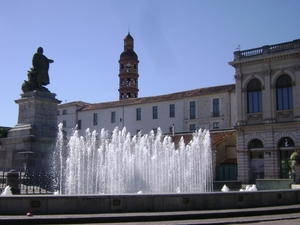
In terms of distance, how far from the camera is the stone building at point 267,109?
127 feet

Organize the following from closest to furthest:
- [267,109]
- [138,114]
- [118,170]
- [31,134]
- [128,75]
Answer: [31,134] < [118,170] < [267,109] < [138,114] < [128,75]

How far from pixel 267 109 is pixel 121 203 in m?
31.1

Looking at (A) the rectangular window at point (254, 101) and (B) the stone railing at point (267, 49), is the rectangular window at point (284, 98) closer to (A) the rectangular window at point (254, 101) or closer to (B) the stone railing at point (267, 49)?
(A) the rectangular window at point (254, 101)

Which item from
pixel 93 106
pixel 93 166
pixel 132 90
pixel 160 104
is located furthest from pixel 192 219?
pixel 132 90

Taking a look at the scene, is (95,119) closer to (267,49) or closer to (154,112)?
(154,112)

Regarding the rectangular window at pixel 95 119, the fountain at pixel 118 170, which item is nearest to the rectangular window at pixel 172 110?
the rectangular window at pixel 95 119

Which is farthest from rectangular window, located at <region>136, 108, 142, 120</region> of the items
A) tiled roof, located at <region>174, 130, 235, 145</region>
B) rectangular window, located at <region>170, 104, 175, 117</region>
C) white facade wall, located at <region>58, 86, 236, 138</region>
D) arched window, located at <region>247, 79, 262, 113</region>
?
arched window, located at <region>247, 79, 262, 113</region>

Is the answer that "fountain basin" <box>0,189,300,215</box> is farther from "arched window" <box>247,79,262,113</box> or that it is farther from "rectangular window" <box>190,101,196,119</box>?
"rectangular window" <box>190,101,196,119</box>

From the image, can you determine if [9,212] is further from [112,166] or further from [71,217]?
[112,166]

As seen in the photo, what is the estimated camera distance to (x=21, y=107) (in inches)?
861

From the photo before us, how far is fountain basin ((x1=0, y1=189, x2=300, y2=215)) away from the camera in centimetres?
1109

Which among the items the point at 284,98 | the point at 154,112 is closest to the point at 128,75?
the point at 154,112

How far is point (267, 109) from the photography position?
1581 inches

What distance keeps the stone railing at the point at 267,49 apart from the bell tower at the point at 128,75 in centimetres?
3689
